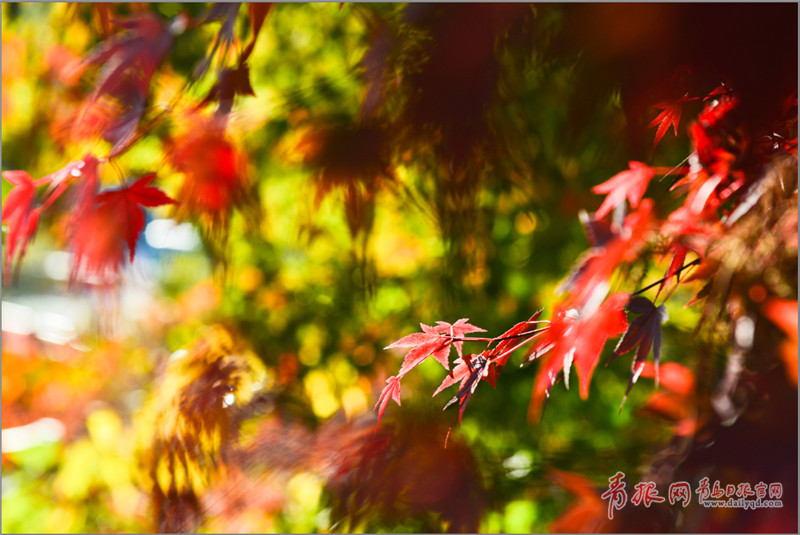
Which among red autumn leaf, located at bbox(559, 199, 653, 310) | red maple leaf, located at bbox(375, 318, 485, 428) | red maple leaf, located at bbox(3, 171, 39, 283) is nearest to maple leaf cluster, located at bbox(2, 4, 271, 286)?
red maple leaf, located at bbox(3, 171, 39, 283)

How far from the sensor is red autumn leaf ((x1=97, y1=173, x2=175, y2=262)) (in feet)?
1.97

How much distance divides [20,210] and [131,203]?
13 cm

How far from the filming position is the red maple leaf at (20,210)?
0.58 metres

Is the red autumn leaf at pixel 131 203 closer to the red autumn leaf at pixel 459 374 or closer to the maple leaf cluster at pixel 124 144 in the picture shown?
the maple leaf cluster at pixel 124 144

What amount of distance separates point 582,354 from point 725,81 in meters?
0.28

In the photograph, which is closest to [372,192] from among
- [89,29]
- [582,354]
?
[582,354]

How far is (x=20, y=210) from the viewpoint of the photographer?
0.61 meters

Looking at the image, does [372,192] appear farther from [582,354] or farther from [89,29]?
[89,29]

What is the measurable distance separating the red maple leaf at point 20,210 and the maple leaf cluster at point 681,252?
495mm

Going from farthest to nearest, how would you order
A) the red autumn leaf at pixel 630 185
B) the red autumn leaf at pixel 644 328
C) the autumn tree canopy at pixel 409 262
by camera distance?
the red autumn leaf at pixel 630 185 < the autumn tree canopy at pixel 409 262 < the red autumn leaf at pixel 644 328

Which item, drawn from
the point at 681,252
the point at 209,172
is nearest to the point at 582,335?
the point at 681,252

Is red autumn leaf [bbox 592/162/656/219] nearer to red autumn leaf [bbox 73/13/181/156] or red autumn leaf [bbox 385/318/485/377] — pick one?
red autumn leaf [bbox 385/318/485/377]

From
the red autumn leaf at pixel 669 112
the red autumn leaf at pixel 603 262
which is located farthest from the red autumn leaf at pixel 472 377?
the red autumn leaf at pixel 669 112

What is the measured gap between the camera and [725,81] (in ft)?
1.43
